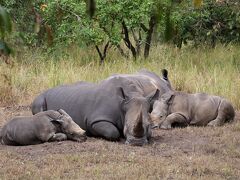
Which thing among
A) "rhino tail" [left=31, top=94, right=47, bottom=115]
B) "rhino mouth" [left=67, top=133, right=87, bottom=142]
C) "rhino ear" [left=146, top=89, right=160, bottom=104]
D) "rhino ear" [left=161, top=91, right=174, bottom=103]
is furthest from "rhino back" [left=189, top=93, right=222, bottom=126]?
"rhino tail" [left=31, top=94, right=47, bottom=115]

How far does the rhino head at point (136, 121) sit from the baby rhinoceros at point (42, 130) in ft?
2.08

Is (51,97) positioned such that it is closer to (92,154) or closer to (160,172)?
(92,154)

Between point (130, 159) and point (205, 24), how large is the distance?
1083 centimetres

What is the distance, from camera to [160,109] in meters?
8.82

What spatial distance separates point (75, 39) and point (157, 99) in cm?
667

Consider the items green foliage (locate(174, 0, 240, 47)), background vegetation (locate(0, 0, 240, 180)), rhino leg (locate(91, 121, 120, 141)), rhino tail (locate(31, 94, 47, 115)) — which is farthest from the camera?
green foliage (locate(174, 0, 240, 47))

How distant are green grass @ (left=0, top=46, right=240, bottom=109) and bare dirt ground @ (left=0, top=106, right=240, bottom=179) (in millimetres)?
3352

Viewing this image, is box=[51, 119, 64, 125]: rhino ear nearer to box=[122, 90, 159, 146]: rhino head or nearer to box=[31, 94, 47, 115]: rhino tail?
box=[122, 90, 159, 146]: rhino head

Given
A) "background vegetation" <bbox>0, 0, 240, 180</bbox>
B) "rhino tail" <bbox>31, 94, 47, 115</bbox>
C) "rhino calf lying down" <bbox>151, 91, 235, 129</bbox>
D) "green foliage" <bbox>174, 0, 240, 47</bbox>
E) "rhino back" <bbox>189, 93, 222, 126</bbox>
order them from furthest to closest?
"green foliage" <bbox>174, 0, 240, 47</bbox>
"rhino tail" <bbox>31, 94, 47, 115</bbox>
"rhino back" <bbox>189, 93, 222, 126</bbox>
"rhino calf lying down" <bbox>151, 91, 235, 129</bbox>
"background vegetation" <bbox>0, 0, 240, 180</bbox>

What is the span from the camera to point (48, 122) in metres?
7.51

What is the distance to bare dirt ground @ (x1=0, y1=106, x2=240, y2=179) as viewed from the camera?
19.3 feet

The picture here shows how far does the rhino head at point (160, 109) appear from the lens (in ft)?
28.8

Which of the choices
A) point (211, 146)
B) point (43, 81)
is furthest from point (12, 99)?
point (211, 146)

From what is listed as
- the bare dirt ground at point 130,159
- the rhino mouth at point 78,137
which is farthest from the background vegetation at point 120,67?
the rhino mouth at point 78,137
